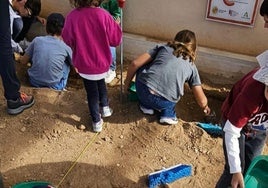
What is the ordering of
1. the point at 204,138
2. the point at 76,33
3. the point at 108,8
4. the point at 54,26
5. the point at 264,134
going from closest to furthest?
the point at 264,134 → the point at 76,33 → the point at 204,138 → the point at 54,26 → the point at 108,8

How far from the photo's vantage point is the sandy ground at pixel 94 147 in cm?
269

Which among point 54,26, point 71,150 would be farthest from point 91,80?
point 54,26

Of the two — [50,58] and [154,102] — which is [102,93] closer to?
[154,102]

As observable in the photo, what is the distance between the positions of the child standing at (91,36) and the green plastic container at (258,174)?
125 cm

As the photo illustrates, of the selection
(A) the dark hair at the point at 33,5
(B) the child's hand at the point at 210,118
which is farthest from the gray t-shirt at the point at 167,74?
(A) the dark hair at the point at 33,5

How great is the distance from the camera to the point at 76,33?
105 inches

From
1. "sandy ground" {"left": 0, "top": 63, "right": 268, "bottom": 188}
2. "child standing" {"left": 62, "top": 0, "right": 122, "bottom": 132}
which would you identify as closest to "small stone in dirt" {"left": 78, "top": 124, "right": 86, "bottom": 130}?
"sandy ground" {"left": 0, "top": 63, "right": 268, "bottom": 188}

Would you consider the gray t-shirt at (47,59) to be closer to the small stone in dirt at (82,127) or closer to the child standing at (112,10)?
the child standing at (112,10)

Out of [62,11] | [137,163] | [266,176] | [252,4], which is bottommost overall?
[137,163]

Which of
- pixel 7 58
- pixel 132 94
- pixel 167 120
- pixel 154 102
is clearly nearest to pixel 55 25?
pixel 7 58

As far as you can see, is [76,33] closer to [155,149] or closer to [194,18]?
[155,149]

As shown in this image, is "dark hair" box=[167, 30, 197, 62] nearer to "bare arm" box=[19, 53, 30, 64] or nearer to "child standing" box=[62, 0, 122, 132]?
"child standing" box=[62, 0, 122, 132]

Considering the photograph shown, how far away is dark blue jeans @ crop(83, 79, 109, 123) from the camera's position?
2.89m

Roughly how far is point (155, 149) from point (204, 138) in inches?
16.1
